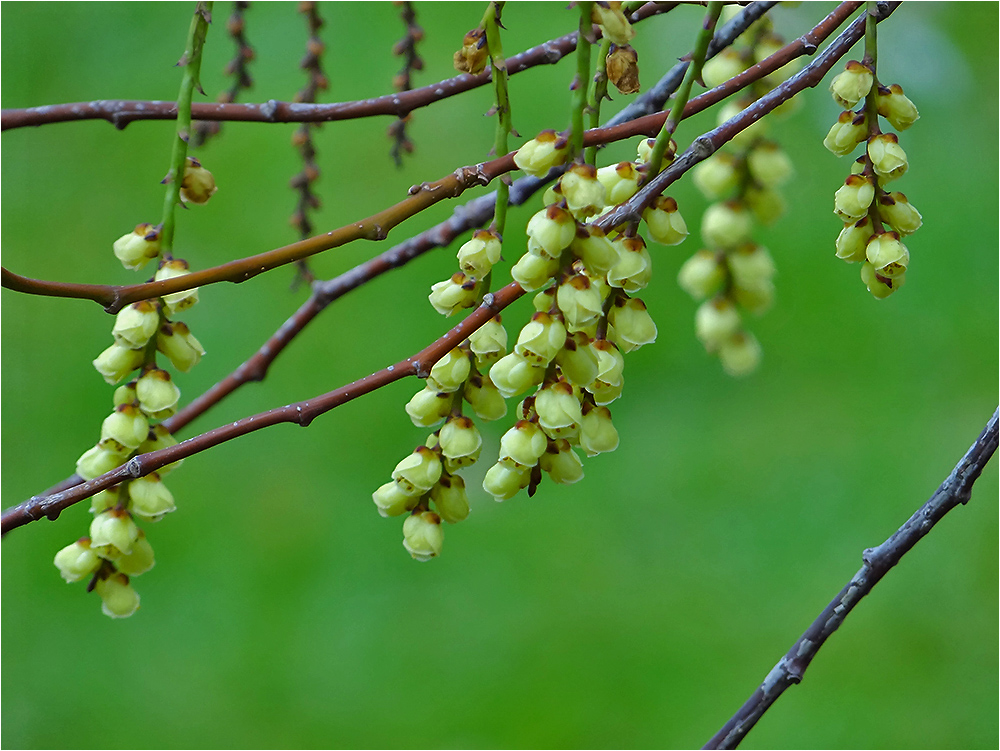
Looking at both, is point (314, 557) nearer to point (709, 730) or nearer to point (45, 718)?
point (45, 718)

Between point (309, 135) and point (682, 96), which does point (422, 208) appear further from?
point (309, 135)

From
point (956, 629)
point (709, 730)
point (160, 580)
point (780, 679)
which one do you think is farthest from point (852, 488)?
point (780, 679)

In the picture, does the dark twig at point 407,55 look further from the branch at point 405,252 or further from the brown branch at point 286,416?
the brown branch at point 286,416

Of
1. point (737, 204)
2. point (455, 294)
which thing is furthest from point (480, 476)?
point (455, 294)

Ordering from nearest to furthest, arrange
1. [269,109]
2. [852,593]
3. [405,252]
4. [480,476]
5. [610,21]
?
[610,21] → [852,593] → [269,109] → [405,252] → [480,476]

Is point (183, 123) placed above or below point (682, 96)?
above

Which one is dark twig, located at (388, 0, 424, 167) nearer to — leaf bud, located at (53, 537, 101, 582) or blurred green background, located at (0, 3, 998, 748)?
leaf bud, located at (53, 537, 101, 582)
